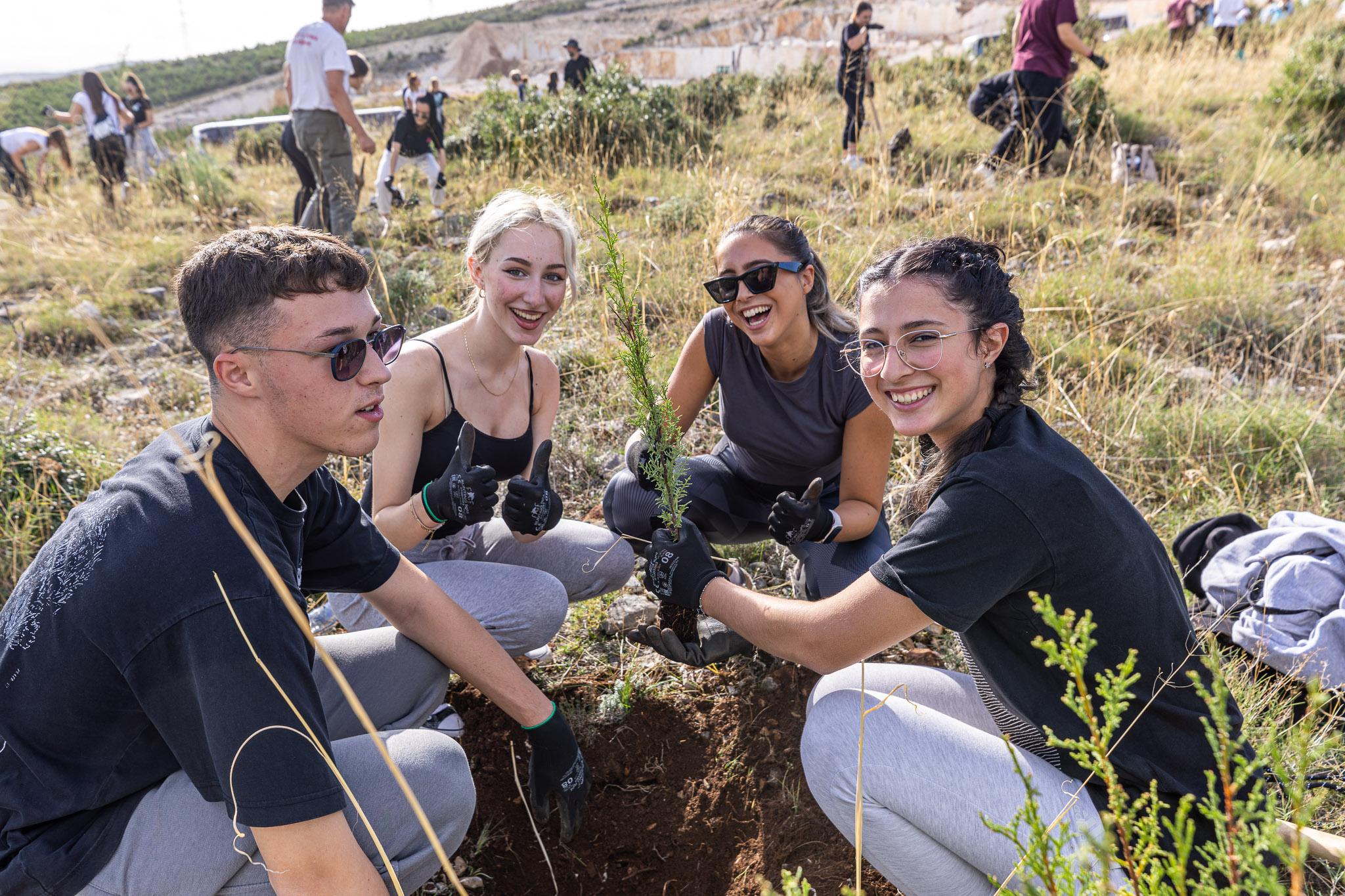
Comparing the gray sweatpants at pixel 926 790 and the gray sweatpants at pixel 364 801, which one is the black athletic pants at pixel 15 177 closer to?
the gray sweatpants at pixel 364 801

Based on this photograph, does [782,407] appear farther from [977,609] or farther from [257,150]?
[257,150]

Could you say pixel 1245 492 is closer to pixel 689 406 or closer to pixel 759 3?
pixel 689 406

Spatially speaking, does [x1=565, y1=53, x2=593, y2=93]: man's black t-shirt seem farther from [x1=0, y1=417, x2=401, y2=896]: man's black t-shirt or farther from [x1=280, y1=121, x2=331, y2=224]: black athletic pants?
[x1=0, y1=417, x2=401, y2=896]: man's black t-shirt

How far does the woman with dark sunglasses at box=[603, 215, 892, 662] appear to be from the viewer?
98.6 inches

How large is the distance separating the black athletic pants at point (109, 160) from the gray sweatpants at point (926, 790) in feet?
32.2

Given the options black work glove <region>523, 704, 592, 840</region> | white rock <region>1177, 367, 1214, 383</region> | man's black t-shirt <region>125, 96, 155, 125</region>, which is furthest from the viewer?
man's black t-shirt <region>125, 96, 155, 125</region>

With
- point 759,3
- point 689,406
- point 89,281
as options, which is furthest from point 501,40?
point 689,406

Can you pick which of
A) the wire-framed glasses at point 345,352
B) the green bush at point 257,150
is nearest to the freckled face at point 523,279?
the wire-framed glasses at point 345,352

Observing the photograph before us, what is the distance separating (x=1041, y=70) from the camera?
638 centimetres

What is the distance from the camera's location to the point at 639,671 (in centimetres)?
267

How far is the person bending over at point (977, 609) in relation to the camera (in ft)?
4.93

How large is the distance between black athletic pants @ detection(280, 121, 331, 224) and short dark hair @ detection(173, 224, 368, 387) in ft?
17.4

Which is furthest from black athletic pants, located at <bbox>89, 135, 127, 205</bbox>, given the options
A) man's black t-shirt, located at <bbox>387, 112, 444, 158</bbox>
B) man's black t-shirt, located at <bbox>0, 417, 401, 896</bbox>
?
man's black t-shirt, located at <bbox>0, 417, 401, 896</bbox>

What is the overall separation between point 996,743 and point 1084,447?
226 centimetres
